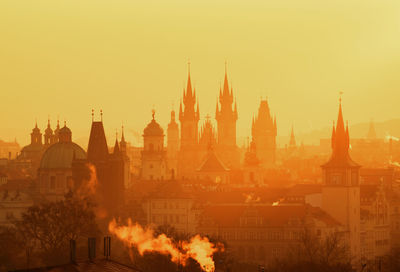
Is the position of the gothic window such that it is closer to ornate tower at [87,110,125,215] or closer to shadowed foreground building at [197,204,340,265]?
shadowed foreground building at [197,204,340,265]

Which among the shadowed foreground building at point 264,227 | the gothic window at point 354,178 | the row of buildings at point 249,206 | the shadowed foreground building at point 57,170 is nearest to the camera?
the shadowed foreground building at point 264,227

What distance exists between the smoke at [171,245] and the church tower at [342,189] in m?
24.2

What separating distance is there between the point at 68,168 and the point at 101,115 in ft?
26.5

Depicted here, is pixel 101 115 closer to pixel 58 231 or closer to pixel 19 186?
pixel 19 186

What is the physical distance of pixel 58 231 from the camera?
122250mm

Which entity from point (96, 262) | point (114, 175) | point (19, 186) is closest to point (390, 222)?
point (114, 175)

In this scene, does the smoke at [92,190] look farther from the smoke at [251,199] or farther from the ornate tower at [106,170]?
the smoke at [251,199]

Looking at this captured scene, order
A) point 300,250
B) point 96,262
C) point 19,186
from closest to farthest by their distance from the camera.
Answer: point 96,262 → point 300,250 → point 19,186

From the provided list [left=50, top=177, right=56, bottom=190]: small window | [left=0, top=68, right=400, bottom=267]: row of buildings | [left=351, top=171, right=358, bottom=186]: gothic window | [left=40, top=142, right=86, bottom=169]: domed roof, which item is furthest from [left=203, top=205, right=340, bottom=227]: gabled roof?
[left=50, top=177, right=56, bottom=190]: small window

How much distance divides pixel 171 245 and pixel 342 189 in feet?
207

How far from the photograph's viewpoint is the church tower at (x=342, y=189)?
15850 centimetres

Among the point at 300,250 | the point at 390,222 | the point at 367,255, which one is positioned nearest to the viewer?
the point at 300,250

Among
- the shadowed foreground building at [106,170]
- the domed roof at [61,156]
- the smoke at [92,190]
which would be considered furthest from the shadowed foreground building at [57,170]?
the smoke at [92,190]

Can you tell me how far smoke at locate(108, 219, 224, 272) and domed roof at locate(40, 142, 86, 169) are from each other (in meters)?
34.9
